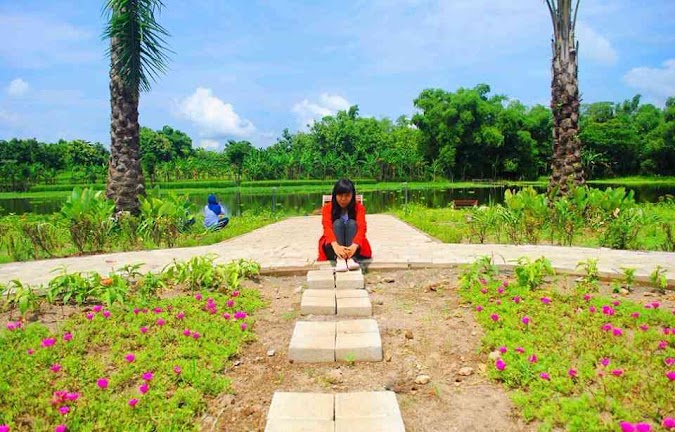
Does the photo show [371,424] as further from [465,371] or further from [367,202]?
[367,202]

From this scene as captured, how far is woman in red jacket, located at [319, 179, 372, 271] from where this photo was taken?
5.53 m

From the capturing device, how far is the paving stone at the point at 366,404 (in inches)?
106

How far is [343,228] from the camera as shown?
5.72 metres

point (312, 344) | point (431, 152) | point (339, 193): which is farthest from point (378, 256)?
point (431, 152)

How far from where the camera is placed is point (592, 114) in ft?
201

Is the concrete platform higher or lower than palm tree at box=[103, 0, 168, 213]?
lower

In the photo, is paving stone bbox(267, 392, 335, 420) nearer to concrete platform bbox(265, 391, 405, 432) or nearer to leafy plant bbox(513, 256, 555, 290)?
concrete platform bbox(265, 391, 405, 432)

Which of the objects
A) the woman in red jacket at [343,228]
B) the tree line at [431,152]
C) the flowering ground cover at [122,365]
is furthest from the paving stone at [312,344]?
the tree line at [431,152]

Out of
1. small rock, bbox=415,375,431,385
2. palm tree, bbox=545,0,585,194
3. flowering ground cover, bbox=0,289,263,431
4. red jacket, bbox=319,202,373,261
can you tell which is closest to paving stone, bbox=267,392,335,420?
flowering ground cover, bbox=0,289,263,431

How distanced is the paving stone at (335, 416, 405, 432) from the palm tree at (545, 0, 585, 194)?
984 centimetres

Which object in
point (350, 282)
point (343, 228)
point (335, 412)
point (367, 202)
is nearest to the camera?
point (335, 412)

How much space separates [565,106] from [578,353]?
31.2 feet

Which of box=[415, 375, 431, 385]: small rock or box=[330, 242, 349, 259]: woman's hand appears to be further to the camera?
box=[330, 242, 349, 259]: woman's hand

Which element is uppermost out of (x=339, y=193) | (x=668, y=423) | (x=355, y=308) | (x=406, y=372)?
(x=339, y=193)
